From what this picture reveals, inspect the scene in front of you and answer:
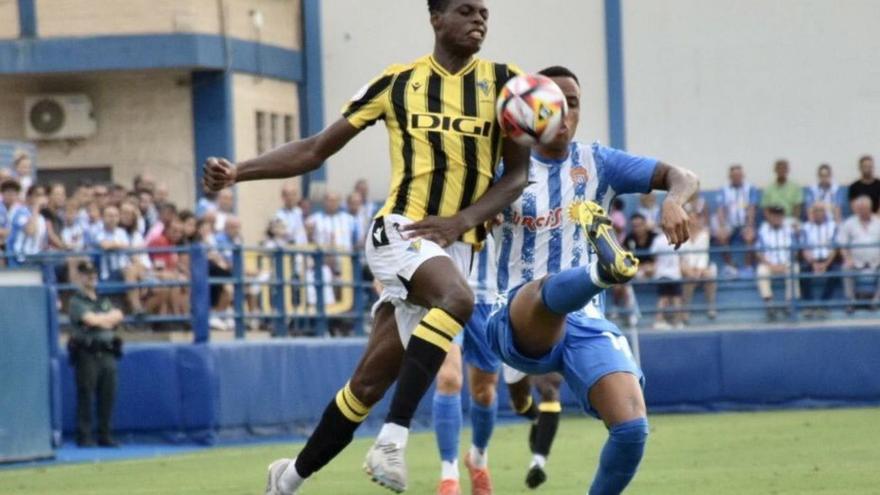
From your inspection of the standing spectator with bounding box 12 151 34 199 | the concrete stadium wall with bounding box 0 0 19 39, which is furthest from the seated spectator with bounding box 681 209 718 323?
the concrete stadium wall with bounding box 0 0 19 39

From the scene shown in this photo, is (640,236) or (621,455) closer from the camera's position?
(621,455)

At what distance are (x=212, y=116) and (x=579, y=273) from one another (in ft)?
75.4

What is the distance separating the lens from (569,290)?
873cm

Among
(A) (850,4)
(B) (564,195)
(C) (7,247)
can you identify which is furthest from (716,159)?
(B) (564,195)

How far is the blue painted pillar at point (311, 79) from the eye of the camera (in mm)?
33812

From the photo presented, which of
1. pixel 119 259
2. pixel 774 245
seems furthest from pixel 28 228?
pixel 774 245

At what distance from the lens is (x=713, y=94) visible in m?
33.3

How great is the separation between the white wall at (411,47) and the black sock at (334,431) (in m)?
24.4

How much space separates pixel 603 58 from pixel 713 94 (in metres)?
2.00

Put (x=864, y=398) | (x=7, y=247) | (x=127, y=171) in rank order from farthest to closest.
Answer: (x=127, y=171) < (x=864, y=398) < (x=7, y=247)

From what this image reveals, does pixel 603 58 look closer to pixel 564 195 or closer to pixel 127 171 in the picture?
pixel 127 171

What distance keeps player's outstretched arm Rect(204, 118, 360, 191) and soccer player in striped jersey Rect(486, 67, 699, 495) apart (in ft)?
3.05

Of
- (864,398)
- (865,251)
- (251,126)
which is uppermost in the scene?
(251,126)

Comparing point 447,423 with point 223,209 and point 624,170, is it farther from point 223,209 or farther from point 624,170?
point 223,209
